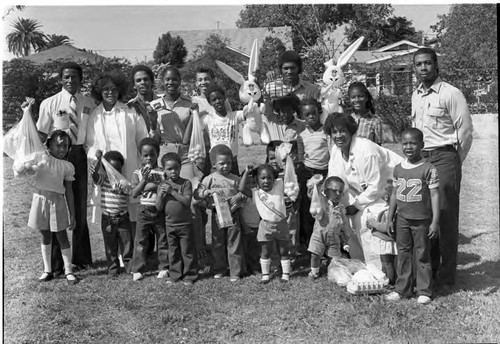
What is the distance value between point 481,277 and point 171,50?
28061mm

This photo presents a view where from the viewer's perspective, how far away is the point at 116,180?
516cm

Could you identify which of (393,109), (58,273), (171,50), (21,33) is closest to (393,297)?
(58,273)

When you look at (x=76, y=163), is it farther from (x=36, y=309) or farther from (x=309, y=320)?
(x=309, y=320)

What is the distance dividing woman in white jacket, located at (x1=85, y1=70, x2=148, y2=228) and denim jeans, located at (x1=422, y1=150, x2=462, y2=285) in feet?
9.18

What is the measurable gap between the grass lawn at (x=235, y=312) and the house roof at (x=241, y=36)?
1309 centimetres

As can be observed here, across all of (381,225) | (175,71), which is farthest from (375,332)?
(175,71)

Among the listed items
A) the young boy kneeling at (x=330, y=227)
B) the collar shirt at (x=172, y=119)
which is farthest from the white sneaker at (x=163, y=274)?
the young boy kneeling at (x=330, y=227)

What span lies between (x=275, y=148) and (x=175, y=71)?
1.27 metres

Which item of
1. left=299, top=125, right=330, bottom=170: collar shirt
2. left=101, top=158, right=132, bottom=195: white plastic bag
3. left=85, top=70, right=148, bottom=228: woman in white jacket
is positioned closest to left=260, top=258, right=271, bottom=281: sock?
left=299, top=125, right=330, bottom=170: collar shirt

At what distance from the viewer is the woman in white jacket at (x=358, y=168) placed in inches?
192

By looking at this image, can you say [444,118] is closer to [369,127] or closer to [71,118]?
[369,127]

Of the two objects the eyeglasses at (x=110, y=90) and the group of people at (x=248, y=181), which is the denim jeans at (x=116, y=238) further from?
the eyeglasses at (x=110, y=90)

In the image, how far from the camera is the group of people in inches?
188

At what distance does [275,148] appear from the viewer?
5.35 metres
